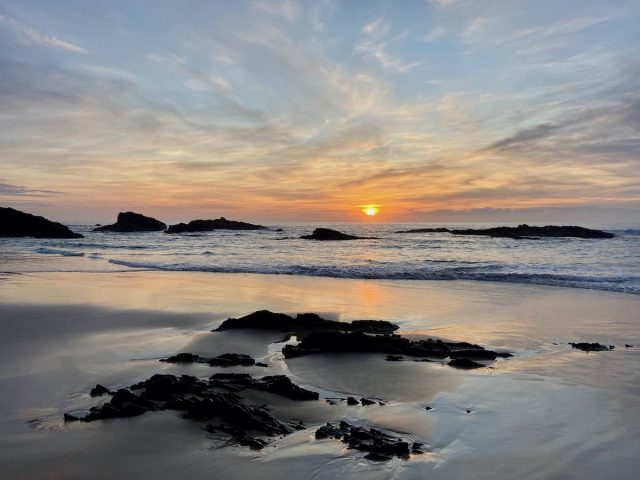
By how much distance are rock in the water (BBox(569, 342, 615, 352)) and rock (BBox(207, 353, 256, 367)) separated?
5.33 m

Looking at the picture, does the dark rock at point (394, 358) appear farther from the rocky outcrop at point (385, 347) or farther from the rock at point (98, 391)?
the rock at point (98, 391)

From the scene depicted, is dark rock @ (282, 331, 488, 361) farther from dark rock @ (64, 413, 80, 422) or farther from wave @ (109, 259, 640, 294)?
wave @ (109, 259, 640, 294)

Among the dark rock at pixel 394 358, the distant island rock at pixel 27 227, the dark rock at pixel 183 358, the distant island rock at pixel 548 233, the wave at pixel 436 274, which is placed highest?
the distant island rock at pixel 548 233

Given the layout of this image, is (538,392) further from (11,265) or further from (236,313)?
(11,265)

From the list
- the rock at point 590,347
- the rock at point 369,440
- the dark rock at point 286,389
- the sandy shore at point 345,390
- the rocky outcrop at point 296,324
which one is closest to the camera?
→ the sandy shore at point 345,390

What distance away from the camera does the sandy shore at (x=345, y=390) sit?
12.8 feet

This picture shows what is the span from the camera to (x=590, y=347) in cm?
790

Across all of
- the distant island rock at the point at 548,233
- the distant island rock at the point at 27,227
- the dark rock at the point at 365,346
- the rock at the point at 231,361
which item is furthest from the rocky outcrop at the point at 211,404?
the distant island rock at the point at 548,233

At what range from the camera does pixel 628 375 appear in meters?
6.51

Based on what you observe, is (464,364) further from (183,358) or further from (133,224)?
(133,224)

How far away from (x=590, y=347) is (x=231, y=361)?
582 centimetres

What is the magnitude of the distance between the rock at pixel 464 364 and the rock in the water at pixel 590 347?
216 centimetres

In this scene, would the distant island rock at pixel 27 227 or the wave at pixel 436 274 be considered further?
the distant island rock at pixel 27 227

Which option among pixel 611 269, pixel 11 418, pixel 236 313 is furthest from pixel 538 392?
pixel 611 269
